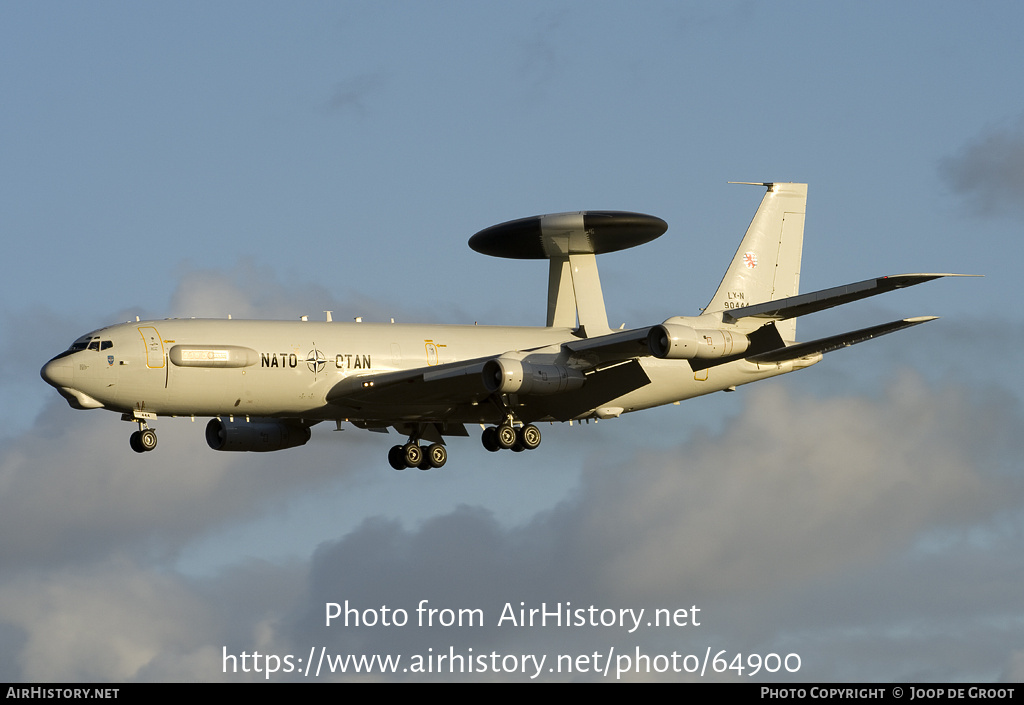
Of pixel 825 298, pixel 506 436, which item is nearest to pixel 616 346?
pixel 506 436

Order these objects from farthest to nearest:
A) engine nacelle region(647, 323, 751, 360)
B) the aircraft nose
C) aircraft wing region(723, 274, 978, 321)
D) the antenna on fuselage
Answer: the antenna on fuselage
engine nacelle region(647, 323, 751, 360)
the aircraft nose
aircraft wing region(723, 274, 978, 321)

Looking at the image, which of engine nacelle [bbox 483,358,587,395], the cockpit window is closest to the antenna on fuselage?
engine nacelle [bbox 483,358,587,395]

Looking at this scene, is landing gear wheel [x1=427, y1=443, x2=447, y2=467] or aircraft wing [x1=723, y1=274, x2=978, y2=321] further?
landing gear wheel [x1=427, y1=443, x2=447, y2=467]

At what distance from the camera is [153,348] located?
2060 inches

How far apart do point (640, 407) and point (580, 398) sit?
392 cm

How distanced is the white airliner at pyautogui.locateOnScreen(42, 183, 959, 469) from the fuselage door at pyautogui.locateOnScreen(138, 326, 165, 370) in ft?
0.16

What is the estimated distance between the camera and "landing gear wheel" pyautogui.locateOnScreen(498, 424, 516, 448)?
59.1 meters

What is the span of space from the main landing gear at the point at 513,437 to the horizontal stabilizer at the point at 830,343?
936 cm

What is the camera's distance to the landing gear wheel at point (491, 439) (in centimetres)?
5966

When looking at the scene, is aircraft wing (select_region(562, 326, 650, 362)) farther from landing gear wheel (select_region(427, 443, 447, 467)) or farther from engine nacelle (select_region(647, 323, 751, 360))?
landing gear wheel (select_region(427, 443, 447, 467))

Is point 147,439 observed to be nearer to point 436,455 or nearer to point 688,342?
point 436,455

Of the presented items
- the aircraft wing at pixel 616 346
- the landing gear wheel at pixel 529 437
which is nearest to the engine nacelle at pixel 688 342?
the aircraft wing at pixel 616 346

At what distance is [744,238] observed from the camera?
65.2 meters
